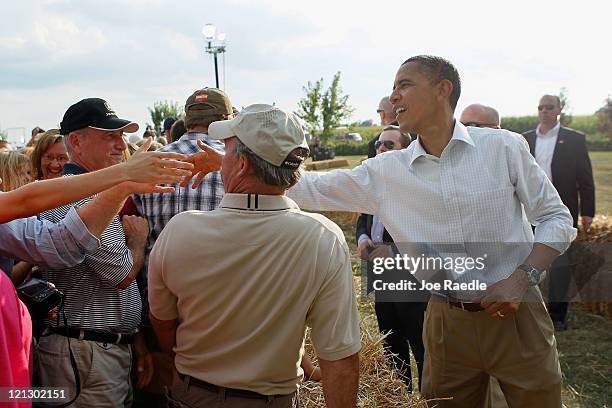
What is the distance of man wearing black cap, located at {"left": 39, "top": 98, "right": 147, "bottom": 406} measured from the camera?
8.48 feet

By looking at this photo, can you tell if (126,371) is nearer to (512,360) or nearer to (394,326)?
(512,360)

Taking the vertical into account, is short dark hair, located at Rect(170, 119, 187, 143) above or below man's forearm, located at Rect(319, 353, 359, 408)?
above

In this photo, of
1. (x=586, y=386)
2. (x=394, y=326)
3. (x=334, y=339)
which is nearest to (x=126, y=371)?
(x=334, y=339)

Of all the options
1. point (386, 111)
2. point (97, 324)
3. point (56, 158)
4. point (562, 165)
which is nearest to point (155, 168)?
point (97, 324)

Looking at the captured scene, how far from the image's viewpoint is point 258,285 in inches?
79.1

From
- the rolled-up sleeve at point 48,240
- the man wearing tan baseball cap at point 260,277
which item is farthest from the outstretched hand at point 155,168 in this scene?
the rolled-up sleeve at point 48,240

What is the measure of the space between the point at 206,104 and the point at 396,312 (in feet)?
7.61

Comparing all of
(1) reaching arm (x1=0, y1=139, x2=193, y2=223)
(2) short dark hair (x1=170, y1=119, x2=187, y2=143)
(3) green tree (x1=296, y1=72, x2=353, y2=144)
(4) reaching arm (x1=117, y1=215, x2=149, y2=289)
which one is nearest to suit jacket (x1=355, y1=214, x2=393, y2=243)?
(2) short dark hair (x1=170, y1=119, x2=187, y2=143)

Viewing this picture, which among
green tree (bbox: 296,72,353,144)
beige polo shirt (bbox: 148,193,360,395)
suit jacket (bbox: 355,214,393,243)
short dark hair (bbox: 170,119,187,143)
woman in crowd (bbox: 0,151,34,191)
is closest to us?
beige polo shirt (bbox: 148,193,360,395)

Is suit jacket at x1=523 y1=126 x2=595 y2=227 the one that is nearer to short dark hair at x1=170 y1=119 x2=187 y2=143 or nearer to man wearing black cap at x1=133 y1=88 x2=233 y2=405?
short dark hair at x1=170 y1=119 x2=187 y2=143

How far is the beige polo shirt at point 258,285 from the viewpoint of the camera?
2004 mm

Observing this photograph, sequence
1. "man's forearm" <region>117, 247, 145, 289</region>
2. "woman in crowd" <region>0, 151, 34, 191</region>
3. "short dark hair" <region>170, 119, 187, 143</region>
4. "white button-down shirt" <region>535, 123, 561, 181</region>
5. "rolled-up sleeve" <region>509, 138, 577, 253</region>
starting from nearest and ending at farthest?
"man's forearm" <region>117, 247, 145, 289</region> < "rolled-up sleeve" <region>509, 138, 577, 253</region> < "woman in crowd" <region>0, 151, 34, 191</region> < "short dark hair" <region>170, 119, 187, 143</region> < "white button-down shirt" <region>535, 123, 561, 181</region>

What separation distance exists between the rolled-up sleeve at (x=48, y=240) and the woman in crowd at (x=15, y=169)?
2.25m

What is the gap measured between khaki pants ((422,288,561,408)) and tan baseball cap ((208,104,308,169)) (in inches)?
56.0
